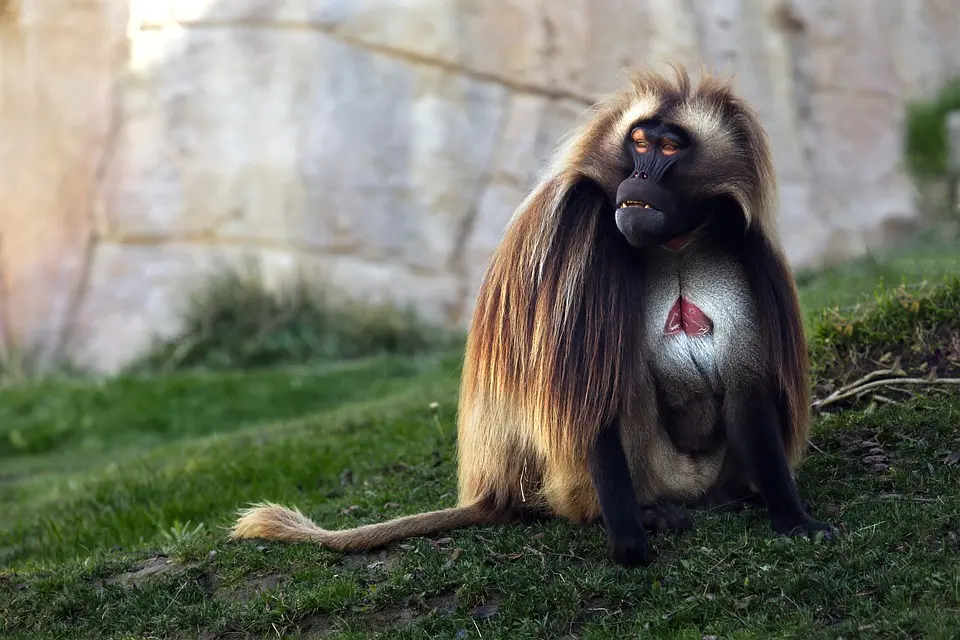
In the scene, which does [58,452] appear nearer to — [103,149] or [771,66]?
[103,149]

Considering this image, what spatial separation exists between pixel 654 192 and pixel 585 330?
21.1 inches

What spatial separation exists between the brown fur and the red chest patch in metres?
0.16

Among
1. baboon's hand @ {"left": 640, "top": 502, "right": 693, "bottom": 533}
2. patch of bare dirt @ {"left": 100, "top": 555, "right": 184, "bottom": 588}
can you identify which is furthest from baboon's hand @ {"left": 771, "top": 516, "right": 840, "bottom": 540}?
patch of bare dirt @ {"left": 100, "top": 555, "right": 184, "bottom": 588}

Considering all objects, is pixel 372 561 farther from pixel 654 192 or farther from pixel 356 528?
pixel 654 192

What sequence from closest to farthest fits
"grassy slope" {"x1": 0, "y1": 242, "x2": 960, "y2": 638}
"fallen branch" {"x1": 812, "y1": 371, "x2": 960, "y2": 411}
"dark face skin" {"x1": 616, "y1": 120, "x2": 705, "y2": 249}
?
"grassy slope" {"x1": 0, "y1": 242, "x2": 960, "y2": 638}
"dark face skin" {"x1": 616, "y1": 120, "x2": 705, "y2": 249}
"fallen branch" {"x1": 812, "y1": 371, "x2": 960, "y2": 411}

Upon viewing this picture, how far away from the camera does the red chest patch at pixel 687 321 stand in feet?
14.6

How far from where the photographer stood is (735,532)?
4.28m

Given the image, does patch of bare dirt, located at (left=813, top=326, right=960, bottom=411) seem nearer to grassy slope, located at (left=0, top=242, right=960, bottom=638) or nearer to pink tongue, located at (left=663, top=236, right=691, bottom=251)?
grassy slope, located at (left=0, top=242, right=960, bottom=638)

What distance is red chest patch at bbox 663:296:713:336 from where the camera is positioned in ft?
14.6

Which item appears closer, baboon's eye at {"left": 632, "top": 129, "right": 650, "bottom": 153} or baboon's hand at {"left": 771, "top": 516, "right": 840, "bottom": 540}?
baboon's hand at {"left": 771, "top": 516, "right": 840, "bottom": 540}

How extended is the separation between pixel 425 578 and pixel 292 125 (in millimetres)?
10738

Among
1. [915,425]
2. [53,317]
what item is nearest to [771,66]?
[53,317]

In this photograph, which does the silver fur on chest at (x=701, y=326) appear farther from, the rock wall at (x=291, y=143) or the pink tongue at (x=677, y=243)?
the rock wall at (x=291, y=143)

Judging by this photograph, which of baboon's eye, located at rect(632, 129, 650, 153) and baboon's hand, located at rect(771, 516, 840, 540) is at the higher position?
baboon's eye, located at rect(632, 129, 650, 153)
